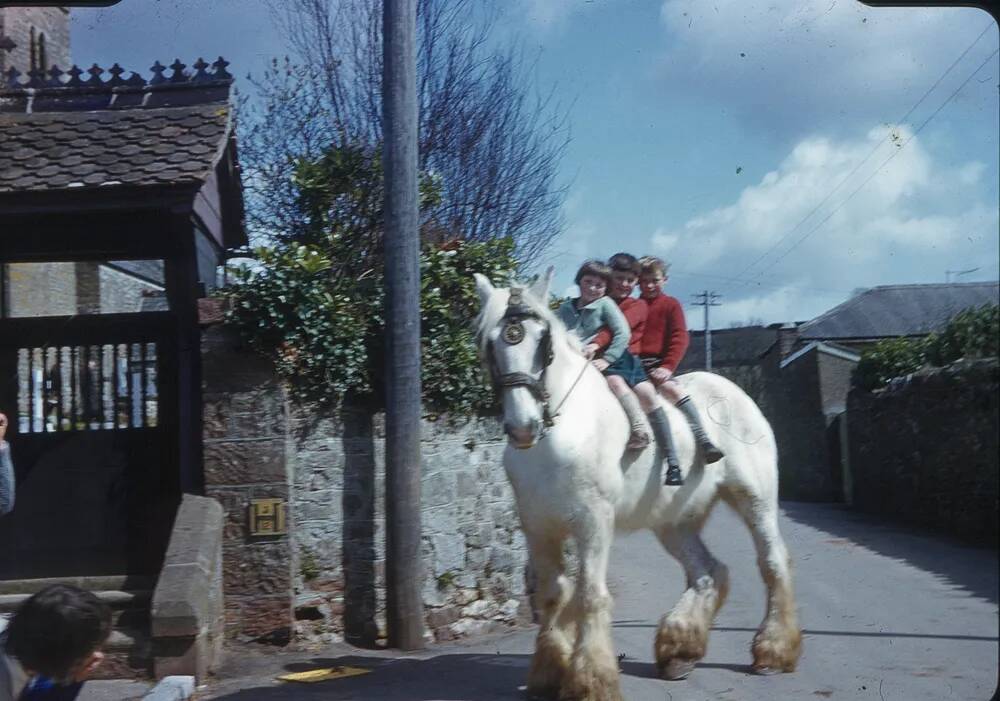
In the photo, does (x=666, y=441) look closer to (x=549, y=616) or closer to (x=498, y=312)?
(x=549, y=616)

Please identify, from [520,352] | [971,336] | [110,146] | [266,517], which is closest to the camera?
[971,336]

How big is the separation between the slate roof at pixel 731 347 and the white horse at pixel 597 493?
100 mm

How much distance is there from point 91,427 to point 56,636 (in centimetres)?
502

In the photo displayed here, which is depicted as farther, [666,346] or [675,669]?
[666,346]

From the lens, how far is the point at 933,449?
17.8 feet

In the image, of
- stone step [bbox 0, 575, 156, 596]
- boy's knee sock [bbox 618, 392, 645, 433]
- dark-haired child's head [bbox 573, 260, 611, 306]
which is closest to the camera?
dark-haired child's head [bbox 573, 260, 611, 306]

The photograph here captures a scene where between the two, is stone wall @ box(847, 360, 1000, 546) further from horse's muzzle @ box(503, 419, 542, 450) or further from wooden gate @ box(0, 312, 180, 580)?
wooden gate @ box(0, 312, 180, 580)

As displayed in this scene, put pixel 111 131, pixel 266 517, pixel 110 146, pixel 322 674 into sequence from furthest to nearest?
pixel 111 131
pixel 110 146
pixel 266 517
pixel 322 674

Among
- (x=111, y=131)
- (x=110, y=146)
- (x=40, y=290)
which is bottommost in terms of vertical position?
(x=40, y=290)

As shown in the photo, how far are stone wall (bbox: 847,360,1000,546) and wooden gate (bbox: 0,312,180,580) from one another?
5119 millimetres

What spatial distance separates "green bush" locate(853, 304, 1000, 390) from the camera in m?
4.68

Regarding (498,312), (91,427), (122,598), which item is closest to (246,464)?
(122,598)

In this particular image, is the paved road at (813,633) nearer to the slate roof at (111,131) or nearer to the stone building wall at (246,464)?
the stone building wall at (246,464)

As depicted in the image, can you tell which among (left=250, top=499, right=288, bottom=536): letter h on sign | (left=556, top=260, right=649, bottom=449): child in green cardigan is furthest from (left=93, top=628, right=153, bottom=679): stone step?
(left=556, top=260, right=649, bottom=449): child in green cardigan
